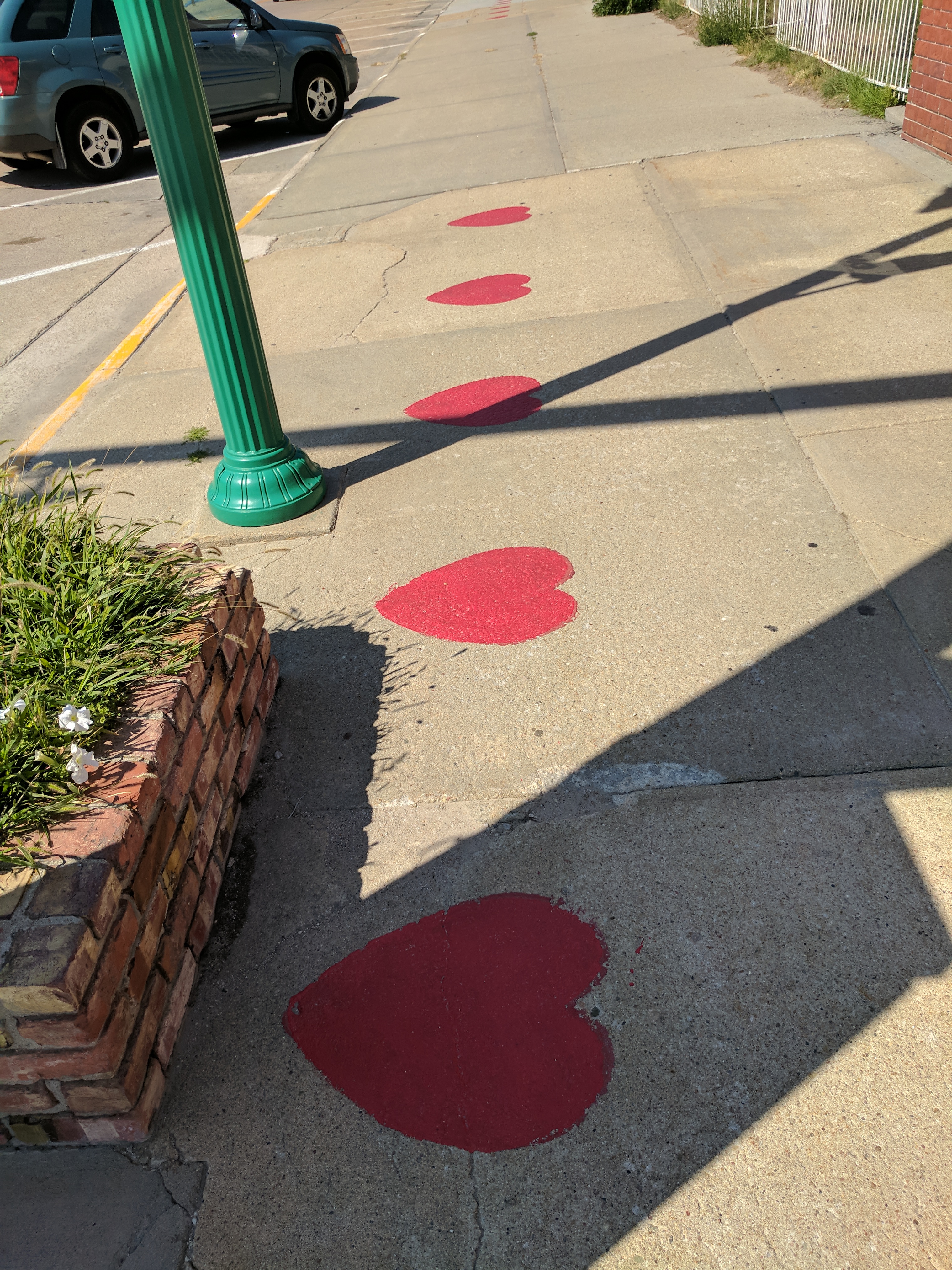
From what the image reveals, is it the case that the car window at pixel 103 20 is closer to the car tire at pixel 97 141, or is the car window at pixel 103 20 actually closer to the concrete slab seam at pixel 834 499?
the car tire at pixel 97 141

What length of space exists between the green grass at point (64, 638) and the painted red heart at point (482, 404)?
2.34m

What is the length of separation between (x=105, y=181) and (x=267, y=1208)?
12.5 m

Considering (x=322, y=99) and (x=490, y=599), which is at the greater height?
(x=322, y=99)

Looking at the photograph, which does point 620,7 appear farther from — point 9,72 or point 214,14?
point 9,72

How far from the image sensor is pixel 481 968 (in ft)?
8.11

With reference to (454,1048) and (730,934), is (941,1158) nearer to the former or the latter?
(730,934)

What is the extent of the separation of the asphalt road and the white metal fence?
626cm

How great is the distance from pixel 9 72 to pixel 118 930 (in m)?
11.6

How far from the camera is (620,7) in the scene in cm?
2038

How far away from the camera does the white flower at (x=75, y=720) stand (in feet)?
7.68

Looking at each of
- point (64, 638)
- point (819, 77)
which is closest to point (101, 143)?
point (819, 77)

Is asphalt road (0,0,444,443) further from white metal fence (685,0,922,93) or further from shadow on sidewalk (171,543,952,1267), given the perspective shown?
white metal fence (685,0,922,93)

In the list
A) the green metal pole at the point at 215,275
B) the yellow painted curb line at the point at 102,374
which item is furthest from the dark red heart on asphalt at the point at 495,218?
the green metal pole at the point at 215,275

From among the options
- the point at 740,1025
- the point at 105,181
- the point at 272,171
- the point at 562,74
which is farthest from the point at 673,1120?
the point at 562,74
